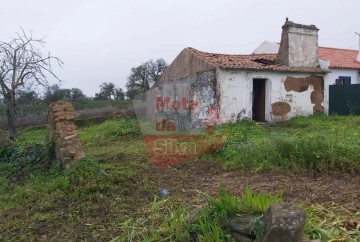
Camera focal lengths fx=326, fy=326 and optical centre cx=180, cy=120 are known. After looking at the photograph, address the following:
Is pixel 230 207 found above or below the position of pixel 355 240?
above

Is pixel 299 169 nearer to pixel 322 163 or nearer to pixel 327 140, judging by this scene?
pixel 322 163

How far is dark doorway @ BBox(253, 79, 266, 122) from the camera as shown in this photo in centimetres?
1408

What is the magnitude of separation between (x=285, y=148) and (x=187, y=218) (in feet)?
9.75

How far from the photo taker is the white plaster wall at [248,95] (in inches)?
499

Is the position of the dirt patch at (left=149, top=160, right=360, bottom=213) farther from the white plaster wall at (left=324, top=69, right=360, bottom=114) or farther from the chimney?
the white plaster wall at (left=324, top=69, right=360, bottom=114)

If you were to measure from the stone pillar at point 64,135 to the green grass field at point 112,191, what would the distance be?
277mm

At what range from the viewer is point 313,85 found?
14531 millimetres

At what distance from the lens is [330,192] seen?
4.12 m

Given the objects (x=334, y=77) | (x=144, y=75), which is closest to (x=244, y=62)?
(x=334, y=77)

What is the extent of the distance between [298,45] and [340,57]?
6985mm

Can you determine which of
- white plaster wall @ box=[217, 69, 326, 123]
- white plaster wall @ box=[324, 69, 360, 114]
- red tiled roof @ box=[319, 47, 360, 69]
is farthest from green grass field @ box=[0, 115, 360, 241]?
red tiled roof @ box=[319, 47, 360, 69]

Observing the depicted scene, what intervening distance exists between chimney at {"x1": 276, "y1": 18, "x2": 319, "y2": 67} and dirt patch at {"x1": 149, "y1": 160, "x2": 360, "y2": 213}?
32.6ft

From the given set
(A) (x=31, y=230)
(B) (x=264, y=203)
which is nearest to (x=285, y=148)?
(B) (x=264, y=203)

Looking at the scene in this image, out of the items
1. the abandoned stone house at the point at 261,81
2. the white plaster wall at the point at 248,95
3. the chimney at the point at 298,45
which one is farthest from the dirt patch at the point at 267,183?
the chimney at the point at 298,45
